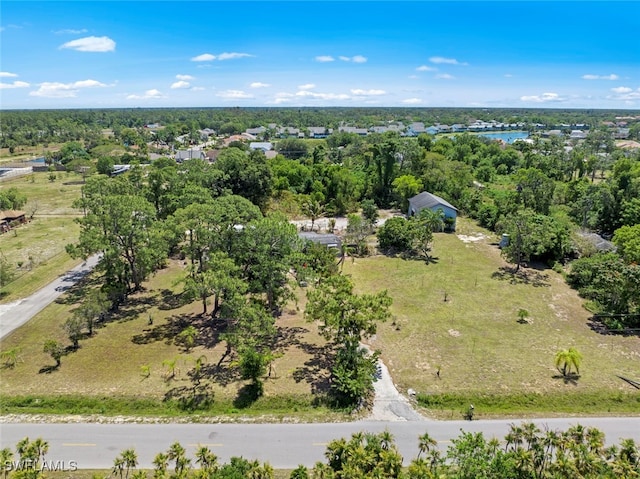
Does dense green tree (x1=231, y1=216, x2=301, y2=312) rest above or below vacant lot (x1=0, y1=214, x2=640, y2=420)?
above

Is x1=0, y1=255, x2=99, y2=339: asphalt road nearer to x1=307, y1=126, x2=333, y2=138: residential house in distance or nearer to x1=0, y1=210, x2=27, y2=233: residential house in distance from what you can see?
x1=0, y1=210, x2=27, y2=233: residential house in distance

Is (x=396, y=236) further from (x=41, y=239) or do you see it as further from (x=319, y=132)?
(x=319, y=132)

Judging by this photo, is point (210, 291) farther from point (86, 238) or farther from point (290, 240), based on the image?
point (86, 238)

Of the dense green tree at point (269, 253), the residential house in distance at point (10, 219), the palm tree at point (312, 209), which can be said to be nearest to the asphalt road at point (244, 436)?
the dense green tree at point (269, 253)

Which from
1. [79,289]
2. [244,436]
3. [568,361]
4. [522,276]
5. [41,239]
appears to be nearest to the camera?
[244,436]

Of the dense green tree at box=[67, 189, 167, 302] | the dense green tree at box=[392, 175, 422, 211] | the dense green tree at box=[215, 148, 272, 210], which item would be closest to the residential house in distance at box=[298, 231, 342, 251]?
the dense green tree at box=[67, 189, 167, 302]

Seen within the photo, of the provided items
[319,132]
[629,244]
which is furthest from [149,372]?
[319,132]

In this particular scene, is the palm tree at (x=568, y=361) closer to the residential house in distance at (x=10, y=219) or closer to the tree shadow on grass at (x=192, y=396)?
the tree shadow on grass at (x=192, y=396)
